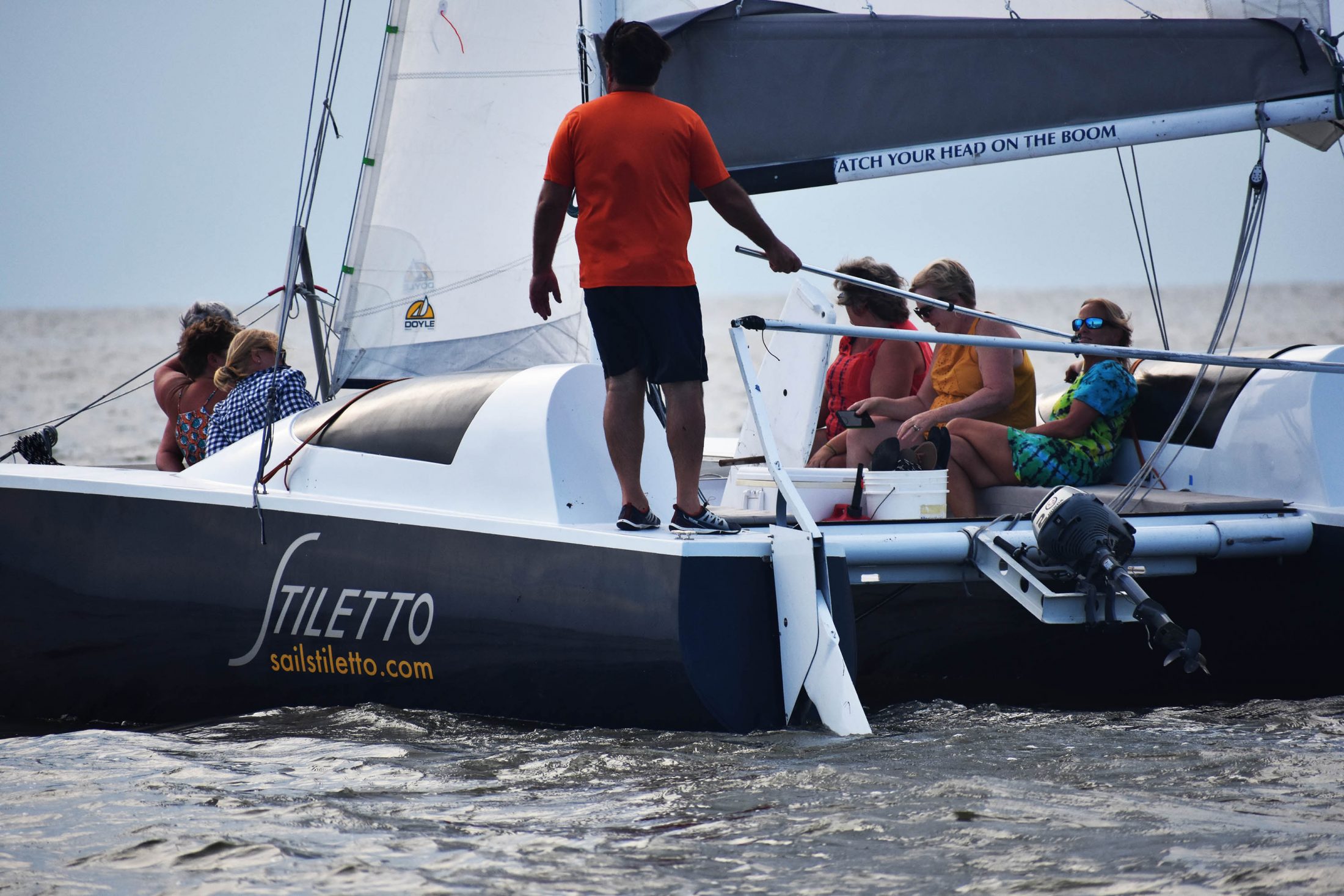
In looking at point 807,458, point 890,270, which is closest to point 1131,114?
point 890,270

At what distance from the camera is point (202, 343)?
574cm

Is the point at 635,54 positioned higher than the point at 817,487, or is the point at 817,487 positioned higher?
the point at 635,54

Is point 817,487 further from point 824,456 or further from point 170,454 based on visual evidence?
point 170,454

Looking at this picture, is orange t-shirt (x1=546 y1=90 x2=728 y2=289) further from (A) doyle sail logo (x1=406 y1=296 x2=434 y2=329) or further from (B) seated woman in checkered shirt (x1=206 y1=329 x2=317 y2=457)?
(A) doyle sail logo (x1=406 y1=296 x2=434 y2=329)

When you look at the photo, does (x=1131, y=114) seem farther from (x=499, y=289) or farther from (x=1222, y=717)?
(x=499, y=289)

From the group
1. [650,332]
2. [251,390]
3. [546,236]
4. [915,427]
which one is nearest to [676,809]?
[650,332]

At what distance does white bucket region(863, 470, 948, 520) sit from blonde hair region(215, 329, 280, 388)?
92.3 inches

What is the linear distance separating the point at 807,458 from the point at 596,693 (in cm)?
199

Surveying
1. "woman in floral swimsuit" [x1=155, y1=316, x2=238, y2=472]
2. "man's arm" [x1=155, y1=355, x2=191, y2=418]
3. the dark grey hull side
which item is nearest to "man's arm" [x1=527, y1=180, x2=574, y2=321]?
the dark grey hull side

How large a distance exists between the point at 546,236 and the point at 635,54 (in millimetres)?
531

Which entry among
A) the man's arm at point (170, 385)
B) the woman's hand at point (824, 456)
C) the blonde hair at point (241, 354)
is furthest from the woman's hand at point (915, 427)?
the man's arm at point (170, 385)

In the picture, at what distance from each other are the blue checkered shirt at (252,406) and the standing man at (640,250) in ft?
5.64

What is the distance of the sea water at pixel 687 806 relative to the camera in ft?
8.04

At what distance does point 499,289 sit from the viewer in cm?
596
